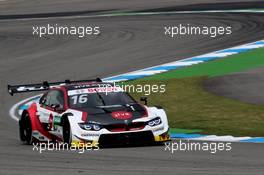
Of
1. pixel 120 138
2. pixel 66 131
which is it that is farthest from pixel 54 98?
pixel 120 138

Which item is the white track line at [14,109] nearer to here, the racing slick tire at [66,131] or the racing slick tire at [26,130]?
the racing slick tire at [26,130]

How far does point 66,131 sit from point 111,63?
1299 cm

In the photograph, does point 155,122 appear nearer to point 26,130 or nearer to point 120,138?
point 120,138

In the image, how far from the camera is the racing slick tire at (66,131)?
16.8m

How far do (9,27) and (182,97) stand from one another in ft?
54.3

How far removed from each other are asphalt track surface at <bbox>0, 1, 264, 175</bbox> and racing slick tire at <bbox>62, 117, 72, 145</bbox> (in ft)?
2.26

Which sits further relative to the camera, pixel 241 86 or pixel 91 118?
pixel 241 86

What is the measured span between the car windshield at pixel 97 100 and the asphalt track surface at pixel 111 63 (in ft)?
3.94

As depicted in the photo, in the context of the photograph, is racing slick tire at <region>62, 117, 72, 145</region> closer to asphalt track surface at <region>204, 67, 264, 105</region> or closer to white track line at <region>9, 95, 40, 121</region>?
white track line at <region>9, 95, 40, 121</region>

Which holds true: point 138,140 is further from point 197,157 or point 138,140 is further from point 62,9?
point 62,9

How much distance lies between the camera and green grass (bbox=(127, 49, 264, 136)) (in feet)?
62.5

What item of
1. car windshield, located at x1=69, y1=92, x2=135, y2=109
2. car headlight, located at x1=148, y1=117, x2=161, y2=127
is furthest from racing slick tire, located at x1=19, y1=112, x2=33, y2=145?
car headlight, located at x1=148, y1=117, x2=161, y2=127

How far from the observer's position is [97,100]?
17.6m

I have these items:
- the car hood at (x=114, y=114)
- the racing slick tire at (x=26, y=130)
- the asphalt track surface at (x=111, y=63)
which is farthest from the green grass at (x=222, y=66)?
the car hood at (x=114, y=114)
